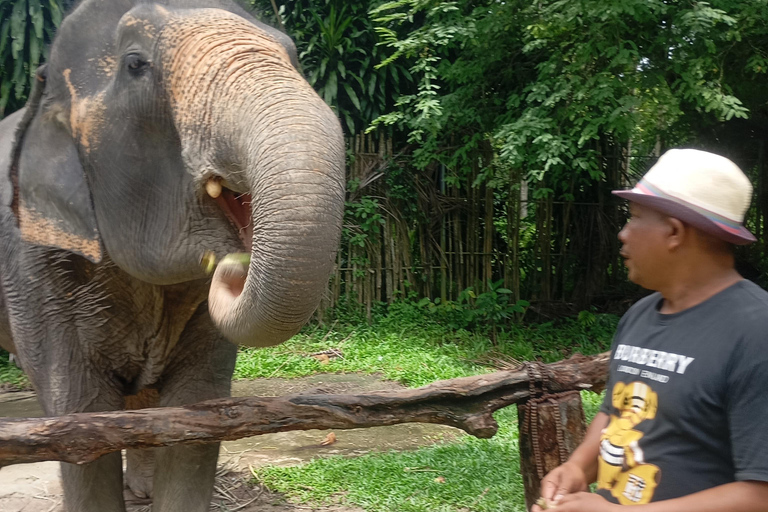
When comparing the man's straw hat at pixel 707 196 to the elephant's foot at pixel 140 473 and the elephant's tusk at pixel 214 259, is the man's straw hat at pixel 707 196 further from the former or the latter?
the elephant's foot at pixel 140 473

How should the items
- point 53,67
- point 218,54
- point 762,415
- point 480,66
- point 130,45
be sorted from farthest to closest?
point 480,66 → point 53,67 → point 130,45 → point 218,54 → point 762,415

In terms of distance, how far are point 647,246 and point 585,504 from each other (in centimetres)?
57

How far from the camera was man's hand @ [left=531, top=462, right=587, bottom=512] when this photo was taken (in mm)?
1820

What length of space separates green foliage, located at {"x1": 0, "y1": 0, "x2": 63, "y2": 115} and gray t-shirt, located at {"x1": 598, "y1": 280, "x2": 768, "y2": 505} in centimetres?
679

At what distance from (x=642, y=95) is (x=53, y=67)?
4.61 m

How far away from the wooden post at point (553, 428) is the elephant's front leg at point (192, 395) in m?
1.31

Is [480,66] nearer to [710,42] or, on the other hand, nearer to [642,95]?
[642,95]

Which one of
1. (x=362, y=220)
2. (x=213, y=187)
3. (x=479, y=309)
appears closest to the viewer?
(x=213, y=187)

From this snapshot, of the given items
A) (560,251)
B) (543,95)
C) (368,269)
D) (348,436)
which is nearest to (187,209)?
(348,436)

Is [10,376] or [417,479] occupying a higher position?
[417,479]

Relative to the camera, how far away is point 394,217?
29.6 feet

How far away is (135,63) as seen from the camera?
2480 mm

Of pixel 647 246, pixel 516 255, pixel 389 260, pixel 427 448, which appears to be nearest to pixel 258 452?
pixel 427 448

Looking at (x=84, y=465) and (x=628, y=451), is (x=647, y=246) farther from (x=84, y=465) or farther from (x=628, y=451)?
(x=84, y=465)
